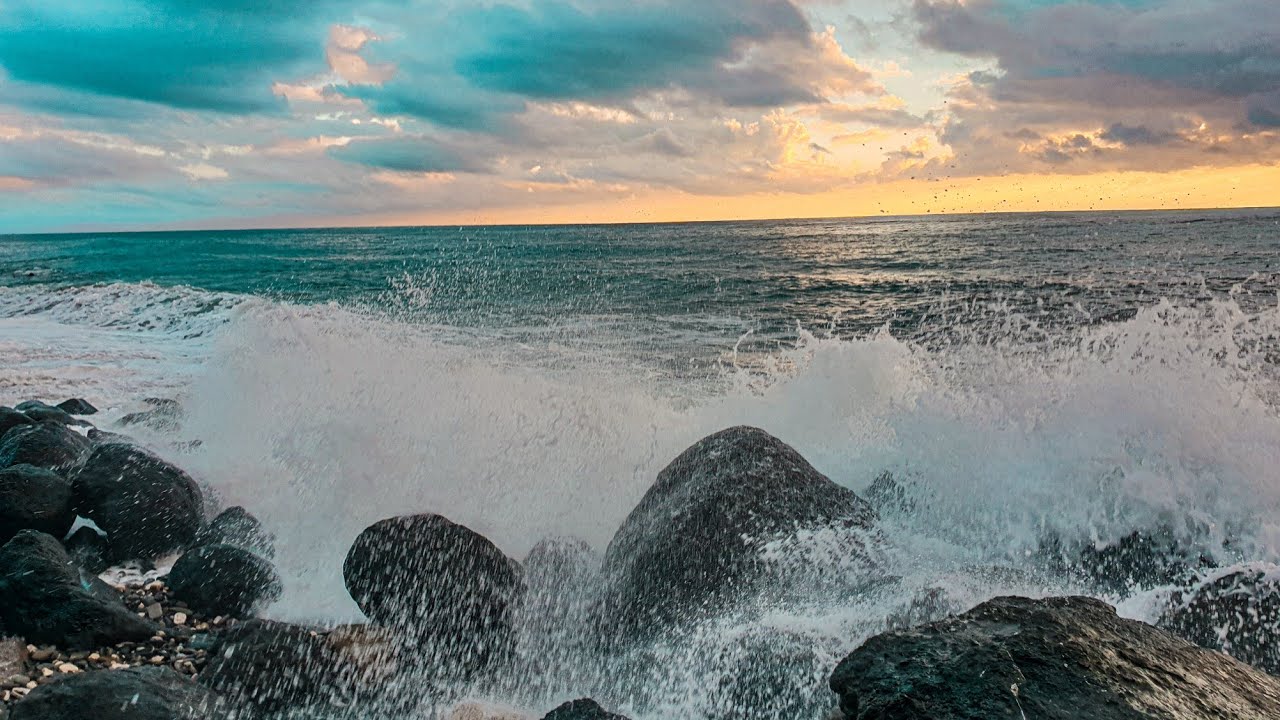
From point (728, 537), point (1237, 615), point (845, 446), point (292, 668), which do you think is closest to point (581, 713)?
point (728, 537)

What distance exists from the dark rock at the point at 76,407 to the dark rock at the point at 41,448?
9.17 feet

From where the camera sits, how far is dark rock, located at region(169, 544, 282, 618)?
16.5ft

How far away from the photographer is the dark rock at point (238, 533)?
6.17 meters

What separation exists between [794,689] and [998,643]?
4.20 ft

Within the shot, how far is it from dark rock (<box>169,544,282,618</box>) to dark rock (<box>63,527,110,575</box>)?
86cm

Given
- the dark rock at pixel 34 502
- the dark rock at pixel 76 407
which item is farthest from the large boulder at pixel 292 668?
the dark rock at pixel 76 407

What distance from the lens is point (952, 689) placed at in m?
2.21

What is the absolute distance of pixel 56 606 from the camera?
4.19 meters

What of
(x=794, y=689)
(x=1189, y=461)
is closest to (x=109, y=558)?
(x=794, y=689)

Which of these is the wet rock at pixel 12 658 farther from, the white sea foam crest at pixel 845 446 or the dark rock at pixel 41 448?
the dark rock at pixel 41 448

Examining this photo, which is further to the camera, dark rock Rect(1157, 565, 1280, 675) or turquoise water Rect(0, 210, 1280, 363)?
turquoise water Rect(0, 210, 1280, 363)

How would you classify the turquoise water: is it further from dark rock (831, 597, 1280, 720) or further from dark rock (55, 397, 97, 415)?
dark rock (831, 597, 1280, 720)

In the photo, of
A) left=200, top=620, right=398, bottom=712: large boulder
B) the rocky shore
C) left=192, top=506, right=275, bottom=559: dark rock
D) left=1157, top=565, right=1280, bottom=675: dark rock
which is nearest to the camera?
the rocky shore

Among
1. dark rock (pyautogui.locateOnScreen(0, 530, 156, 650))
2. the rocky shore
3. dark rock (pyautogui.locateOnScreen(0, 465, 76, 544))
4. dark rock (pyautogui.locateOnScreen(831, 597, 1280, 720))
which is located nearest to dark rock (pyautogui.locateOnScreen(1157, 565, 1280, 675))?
the rocky shore
